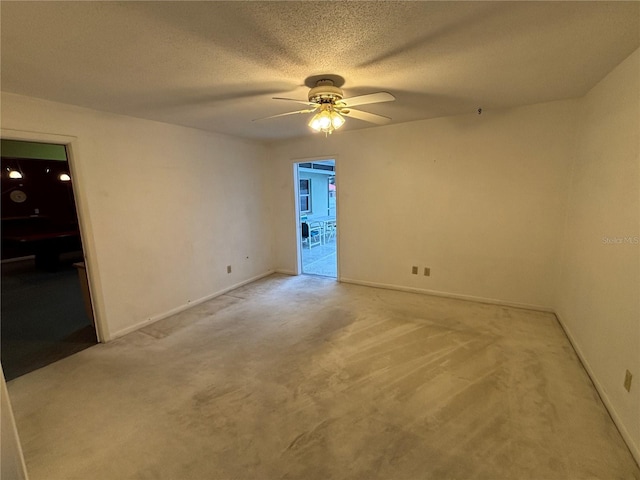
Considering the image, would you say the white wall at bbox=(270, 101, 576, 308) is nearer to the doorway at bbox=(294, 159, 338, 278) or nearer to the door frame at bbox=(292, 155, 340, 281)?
the door frame at bbox=(292, 155, 340, 281)

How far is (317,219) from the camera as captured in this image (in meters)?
8.80

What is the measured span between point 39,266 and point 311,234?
599 cm

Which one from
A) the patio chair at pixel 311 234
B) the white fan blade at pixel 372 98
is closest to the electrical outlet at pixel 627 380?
the white fan blade at pixel 372 98

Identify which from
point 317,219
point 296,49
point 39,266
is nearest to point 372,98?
point 296,49

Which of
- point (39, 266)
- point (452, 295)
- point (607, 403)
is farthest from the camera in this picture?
point (39, 266)

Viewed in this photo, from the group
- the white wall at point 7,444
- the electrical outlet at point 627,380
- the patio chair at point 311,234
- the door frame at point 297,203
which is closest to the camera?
the white wall at point 7,444

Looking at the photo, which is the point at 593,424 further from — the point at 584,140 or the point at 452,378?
the point at 584,140

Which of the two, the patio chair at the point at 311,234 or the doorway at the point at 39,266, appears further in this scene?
the patio chair at the point at 311,234

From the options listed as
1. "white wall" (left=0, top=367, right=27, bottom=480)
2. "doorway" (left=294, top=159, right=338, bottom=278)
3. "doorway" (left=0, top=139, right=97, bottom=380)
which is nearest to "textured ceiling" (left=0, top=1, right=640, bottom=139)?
"white wall" (left=0, top=367, right=27, bottom=480)

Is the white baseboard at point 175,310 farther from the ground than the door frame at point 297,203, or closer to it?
closer to it

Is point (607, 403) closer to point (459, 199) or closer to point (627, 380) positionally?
point (627, 380)

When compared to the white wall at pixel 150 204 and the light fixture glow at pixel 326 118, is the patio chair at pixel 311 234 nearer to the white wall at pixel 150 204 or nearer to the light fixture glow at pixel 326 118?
the white wall at pixel 150 204

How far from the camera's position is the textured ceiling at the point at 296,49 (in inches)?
53.4

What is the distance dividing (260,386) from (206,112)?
2676 millimetres
